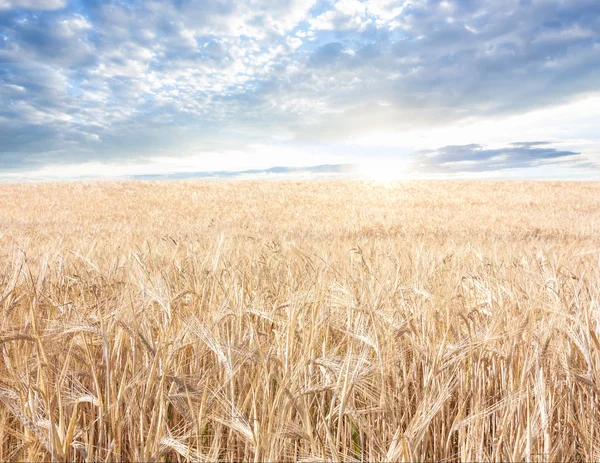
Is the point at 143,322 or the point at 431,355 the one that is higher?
the point at 143,322

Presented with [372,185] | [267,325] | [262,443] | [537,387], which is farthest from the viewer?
[372,185]

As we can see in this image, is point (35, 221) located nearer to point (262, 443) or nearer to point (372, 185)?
point (262, 443)

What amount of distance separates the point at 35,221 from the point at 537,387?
1335cm

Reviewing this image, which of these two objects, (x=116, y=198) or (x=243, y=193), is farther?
(x=243, y=193)

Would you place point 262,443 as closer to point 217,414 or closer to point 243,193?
point 217,414

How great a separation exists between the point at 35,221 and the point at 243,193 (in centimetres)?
1132

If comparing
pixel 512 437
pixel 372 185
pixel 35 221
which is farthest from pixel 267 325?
pixel 372 185

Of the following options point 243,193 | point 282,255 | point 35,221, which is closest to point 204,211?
point 35,221

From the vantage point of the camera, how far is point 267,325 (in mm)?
2146

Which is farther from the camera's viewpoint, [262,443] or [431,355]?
[431,355]

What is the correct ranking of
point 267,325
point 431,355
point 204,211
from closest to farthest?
1. point 431,355
2. point 267,325
3. point 204,211

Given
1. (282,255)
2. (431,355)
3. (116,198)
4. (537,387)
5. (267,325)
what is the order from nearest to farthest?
(537,387), (431,355), (267,325), (282,255), (116,198)

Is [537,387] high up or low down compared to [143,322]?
down

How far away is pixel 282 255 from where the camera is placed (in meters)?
4.07
